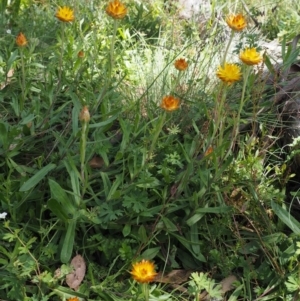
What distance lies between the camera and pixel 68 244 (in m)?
2.06

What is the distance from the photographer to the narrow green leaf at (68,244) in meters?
2.05

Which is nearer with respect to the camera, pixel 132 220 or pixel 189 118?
pixel 132 220

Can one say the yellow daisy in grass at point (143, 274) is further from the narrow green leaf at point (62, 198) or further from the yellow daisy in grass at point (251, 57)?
the yellow daisy in grass at point (251, 57)

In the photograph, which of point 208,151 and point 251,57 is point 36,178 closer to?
point 208,151

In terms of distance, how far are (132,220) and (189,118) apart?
66cm

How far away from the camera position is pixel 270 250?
89.7 inches

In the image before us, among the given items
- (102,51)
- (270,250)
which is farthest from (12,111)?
(270,250)

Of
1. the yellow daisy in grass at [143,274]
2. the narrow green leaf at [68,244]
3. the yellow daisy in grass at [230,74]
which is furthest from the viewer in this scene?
the narrow green leaf at [68,244]

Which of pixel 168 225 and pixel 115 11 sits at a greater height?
pixel 115 11

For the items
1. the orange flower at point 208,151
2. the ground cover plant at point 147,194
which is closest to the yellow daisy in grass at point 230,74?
the ground cover plant at point 147,194

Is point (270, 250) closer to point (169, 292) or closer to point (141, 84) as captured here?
point (169, 292)

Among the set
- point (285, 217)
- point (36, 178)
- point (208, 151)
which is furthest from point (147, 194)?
point (285, 217)

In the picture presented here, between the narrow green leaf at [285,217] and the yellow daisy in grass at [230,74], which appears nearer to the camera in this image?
the yellow daisy in grass at [230,74]

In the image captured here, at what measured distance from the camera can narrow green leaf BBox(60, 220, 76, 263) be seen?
2.05 metres
